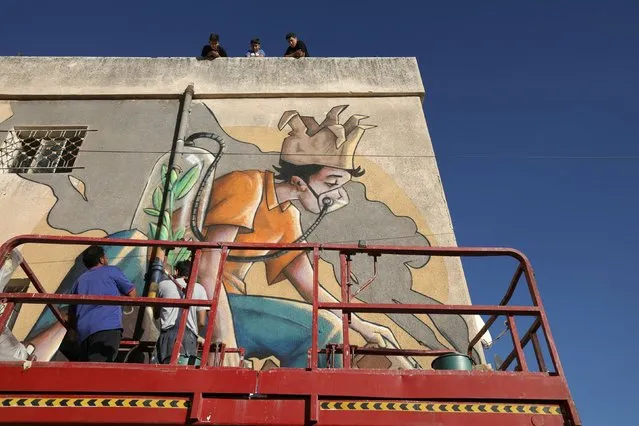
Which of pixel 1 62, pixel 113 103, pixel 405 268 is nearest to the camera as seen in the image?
pixel 405 268

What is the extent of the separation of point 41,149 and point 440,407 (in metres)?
8.36

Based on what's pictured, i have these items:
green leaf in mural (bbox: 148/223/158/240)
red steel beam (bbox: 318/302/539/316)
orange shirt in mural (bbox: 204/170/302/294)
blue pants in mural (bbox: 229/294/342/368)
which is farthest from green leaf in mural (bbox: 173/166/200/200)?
red steel beam (bbox: 318/302/539/316)

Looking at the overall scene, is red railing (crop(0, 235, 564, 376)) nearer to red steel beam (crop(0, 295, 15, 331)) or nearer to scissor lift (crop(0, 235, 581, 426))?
red steel beam (crop(0, 295, 15, 331))

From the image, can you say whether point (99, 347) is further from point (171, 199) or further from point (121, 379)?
point (171, 199)

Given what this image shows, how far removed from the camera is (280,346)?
6.69 m

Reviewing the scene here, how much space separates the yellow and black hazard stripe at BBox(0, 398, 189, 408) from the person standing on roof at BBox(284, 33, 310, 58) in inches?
324

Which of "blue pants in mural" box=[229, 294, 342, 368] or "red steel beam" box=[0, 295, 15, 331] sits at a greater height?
"blue pants in mural" box=[229, 294, 342, 368]

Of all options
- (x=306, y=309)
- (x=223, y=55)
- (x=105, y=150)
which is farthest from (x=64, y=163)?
(x=306, y=309)

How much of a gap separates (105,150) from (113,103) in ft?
3.98

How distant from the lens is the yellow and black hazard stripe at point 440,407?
3.56 m

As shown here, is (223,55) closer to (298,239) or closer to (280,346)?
(298,239)

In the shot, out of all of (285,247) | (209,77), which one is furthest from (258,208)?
(285,247)

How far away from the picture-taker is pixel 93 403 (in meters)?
3.51

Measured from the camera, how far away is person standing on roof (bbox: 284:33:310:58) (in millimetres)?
10555
